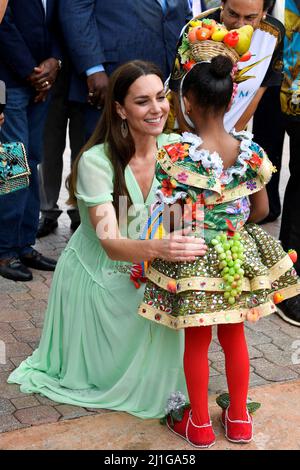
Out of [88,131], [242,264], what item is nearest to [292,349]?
[242,264]

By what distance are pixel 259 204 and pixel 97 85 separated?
6.41 feet

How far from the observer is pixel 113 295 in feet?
11.7

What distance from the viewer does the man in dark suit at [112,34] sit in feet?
16.0

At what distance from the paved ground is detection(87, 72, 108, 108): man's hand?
1.10 metres

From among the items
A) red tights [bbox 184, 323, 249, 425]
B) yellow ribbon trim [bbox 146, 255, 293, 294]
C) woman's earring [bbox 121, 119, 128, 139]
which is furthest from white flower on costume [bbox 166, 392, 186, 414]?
woman's earring [bbox 121, 119, 128, 139]

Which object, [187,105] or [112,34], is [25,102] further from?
[187,105]

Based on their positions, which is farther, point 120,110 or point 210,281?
point 120,110

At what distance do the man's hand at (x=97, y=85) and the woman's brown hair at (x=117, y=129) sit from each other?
52.3 inches

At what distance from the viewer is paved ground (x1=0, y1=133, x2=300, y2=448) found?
11.4 ft

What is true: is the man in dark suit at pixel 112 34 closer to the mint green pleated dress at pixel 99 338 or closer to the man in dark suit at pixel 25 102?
the man in dark suit at pixel 25 102

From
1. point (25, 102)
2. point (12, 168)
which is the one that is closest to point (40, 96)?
point (25, 102)

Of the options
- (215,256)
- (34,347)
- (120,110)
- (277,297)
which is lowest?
(34,347)

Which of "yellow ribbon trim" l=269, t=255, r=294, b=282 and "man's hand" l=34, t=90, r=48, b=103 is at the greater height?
"man's hand" l=34, t=90, r=48, b=103

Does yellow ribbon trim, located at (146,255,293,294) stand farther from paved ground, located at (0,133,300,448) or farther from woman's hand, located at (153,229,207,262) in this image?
paved ground, located at (0,133,300,448)
